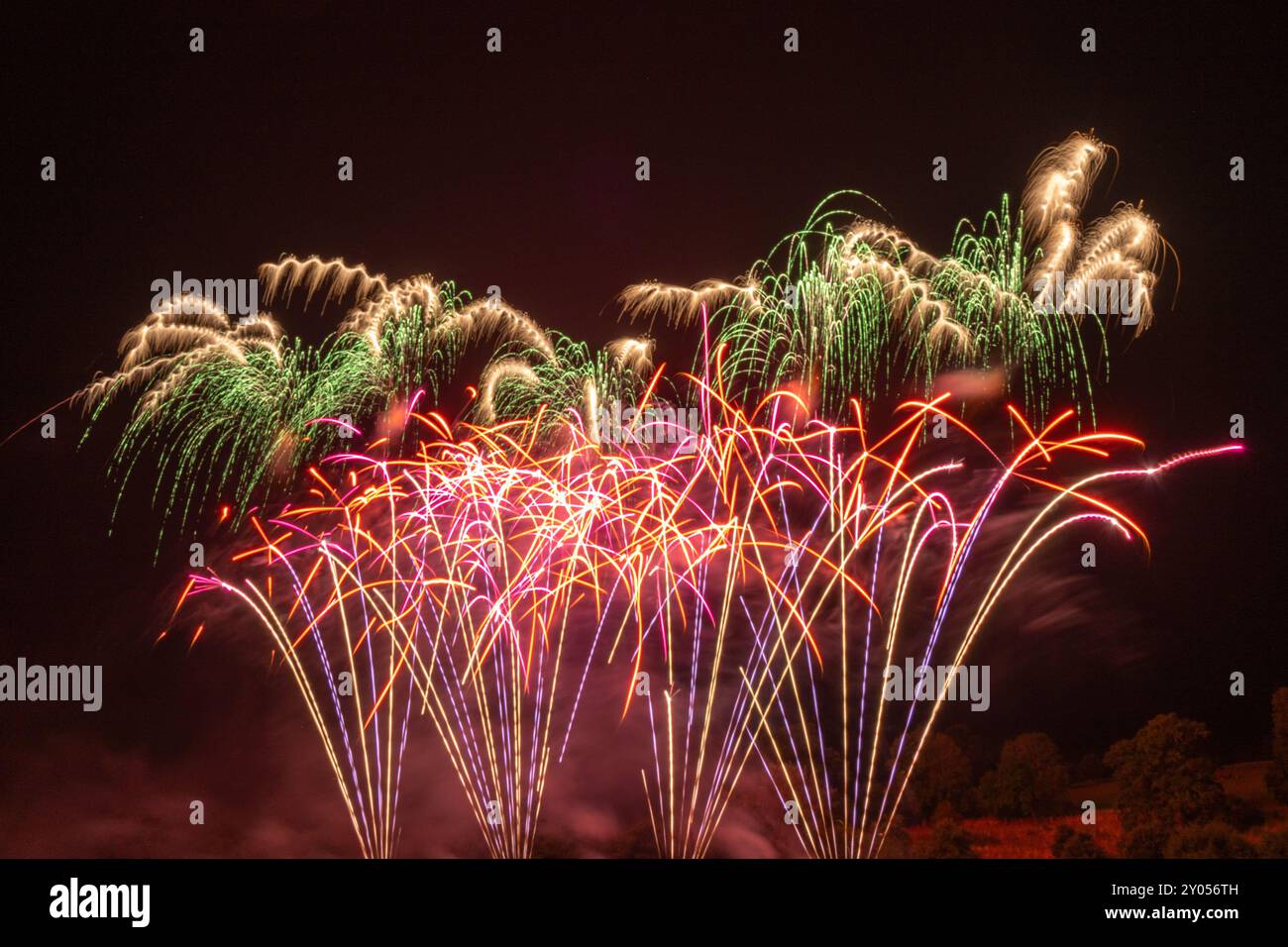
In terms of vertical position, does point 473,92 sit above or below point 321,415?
above

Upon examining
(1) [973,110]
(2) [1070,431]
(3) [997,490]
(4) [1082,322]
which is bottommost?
(3) [997,490]

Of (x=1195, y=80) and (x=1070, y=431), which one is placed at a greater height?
(x=1195, y=80)

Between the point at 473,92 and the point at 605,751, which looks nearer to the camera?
the point at 605,751

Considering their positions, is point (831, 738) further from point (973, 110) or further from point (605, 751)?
point (973, 110)
